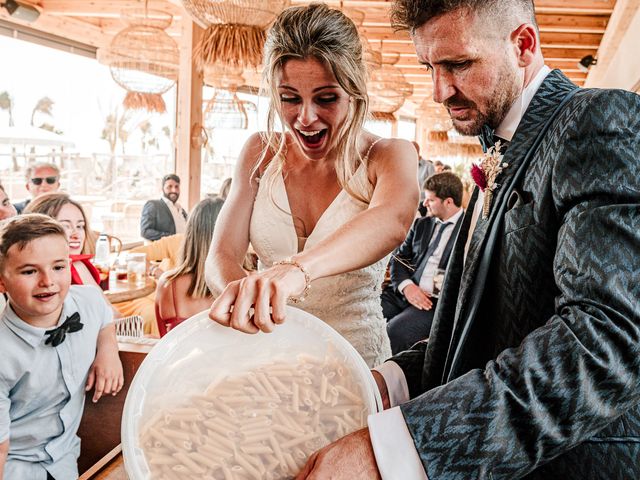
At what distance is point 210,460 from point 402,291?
418 centimetres

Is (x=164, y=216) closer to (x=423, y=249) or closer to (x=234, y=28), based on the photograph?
(x=423, y=249)

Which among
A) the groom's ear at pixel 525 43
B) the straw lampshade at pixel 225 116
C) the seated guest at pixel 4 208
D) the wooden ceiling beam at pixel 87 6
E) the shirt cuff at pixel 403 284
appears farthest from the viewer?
the wooden ceiling beam at pixel 87 6

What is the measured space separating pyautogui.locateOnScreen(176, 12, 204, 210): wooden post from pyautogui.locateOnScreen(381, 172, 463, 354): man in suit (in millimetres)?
2559

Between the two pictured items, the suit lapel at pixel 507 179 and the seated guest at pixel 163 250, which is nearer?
the suit lapel at pixel 507 179

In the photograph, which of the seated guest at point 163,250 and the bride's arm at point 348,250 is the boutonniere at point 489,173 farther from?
the seated guest at point 163,250

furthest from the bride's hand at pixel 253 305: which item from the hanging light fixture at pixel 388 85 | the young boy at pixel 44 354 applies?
the hanging light fixture at pixel 388 85

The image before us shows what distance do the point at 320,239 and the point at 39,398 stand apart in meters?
1.02

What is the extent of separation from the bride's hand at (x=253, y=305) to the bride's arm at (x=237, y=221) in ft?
2.30

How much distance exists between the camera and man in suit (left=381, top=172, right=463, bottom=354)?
466 centimetres

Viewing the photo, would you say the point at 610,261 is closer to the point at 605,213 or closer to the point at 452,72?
the point at 605,213

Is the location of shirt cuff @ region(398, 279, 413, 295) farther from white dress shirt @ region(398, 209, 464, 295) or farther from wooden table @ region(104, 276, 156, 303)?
wooden table @ region(104, 276, 156, 303)

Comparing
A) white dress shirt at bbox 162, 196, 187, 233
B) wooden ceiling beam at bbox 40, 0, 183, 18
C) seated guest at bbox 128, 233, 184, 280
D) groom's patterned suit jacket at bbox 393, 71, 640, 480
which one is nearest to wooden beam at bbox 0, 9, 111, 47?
wooden ceiling beam at bbox 40, 0, 183, 18

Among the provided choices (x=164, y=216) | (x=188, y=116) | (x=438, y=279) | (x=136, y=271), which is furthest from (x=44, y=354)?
(x=188, y=116)

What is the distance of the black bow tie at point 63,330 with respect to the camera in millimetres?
1949
